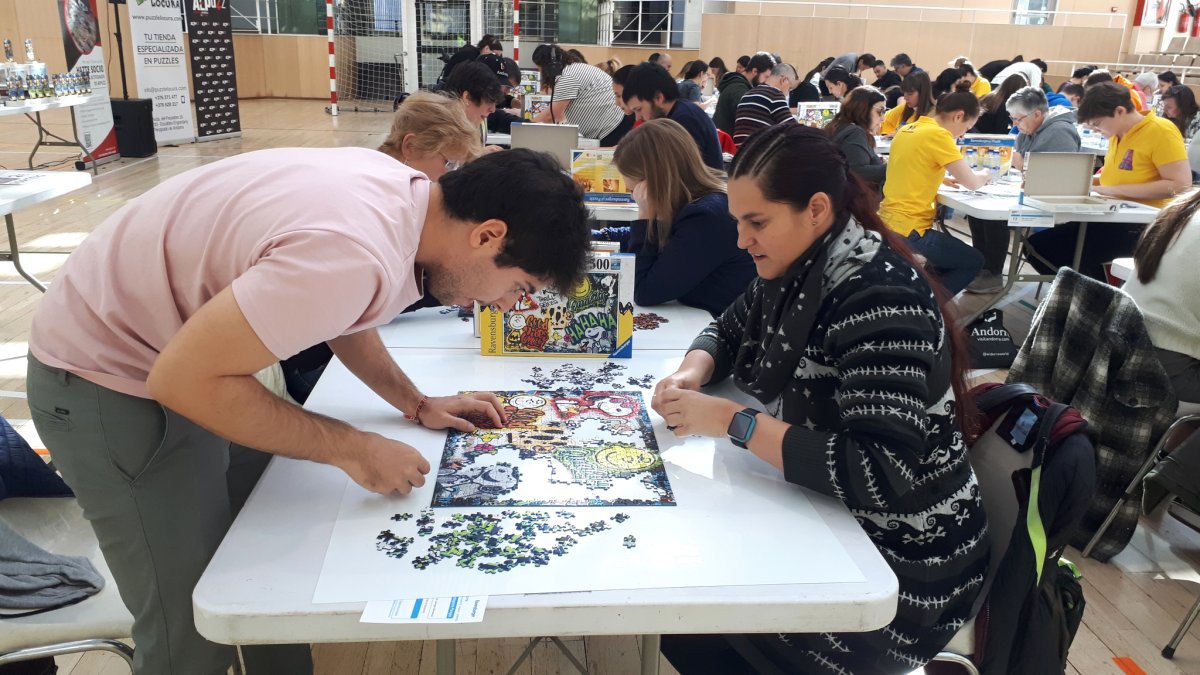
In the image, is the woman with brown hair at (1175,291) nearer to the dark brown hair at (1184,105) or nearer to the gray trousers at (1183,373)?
the gray trousers at (1183,373)

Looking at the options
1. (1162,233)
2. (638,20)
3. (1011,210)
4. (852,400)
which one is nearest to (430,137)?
(852,400)

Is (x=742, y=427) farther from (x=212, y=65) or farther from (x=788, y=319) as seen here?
(x=212, y=65)

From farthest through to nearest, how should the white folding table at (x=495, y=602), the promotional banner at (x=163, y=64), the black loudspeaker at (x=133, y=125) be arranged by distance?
the promotional banner at (x=163, y=64), the black loudspeaker at (x=133, y=125), the white folding table at (x=495, y=602)

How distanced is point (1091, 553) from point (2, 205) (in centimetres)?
392

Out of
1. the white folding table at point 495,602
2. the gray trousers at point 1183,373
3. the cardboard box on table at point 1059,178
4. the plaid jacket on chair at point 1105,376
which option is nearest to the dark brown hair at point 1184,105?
the cardboard box on table at point 1059,178

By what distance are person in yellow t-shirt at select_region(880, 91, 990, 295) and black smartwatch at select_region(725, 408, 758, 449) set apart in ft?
11.1

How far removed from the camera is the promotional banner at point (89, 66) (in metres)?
7.91

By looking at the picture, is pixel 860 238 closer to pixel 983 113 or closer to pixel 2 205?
pixel 2 205

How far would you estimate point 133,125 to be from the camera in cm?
905

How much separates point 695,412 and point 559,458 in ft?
0.78

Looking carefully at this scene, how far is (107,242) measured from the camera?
130cm

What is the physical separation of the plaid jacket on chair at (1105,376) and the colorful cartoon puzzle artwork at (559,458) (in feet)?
4.99

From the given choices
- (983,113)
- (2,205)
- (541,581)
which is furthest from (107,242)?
(983,113)

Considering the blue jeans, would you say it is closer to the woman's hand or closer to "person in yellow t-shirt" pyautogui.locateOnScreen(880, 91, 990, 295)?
"person in yellow t-shirt" pyautogui.locateOnScreen(880, 91, 990, 295)
